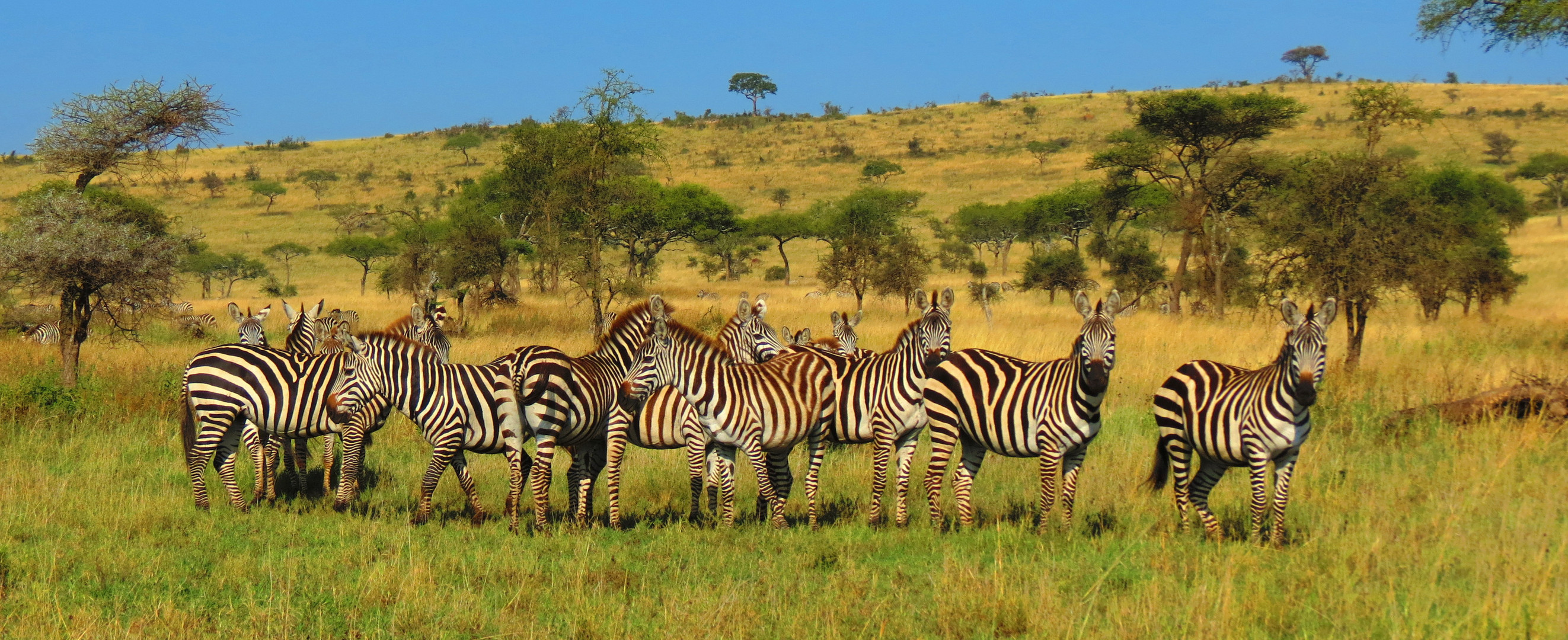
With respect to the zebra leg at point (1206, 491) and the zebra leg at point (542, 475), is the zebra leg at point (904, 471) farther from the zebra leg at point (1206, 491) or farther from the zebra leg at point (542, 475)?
the zebra leg at point (542, 475)

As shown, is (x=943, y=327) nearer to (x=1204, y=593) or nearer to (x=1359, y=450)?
(x=1204, y=593)

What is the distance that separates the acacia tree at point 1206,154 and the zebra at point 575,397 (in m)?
20.3

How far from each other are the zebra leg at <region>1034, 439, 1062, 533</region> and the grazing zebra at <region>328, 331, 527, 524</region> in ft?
12.4

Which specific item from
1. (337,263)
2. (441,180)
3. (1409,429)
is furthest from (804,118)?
(1409,429)

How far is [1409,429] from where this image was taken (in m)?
10.5

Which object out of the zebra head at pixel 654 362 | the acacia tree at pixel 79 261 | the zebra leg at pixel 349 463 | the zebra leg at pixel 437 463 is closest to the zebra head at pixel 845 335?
the zebra head at pixel 654 362

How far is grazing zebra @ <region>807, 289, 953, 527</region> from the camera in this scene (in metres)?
7.96

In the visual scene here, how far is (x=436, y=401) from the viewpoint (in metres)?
8.09

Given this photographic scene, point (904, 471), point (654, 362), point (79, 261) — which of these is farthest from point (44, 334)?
point (904, 471)

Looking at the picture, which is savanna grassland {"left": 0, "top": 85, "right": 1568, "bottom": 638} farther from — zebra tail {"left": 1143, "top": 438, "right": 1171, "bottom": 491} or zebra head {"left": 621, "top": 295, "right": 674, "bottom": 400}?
zebra head {"left": 621, "top": 295, "right": 674, "bottom": 400}

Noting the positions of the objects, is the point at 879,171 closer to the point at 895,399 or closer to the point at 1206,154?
the point at 1206,154

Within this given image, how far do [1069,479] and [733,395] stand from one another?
2468 mm

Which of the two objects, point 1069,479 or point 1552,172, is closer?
point 1069,479

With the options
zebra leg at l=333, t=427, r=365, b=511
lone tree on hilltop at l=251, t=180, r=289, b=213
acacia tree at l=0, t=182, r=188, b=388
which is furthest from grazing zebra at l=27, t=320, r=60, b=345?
lone tree on hilltop at l=251, t=180, r=289, b=213
